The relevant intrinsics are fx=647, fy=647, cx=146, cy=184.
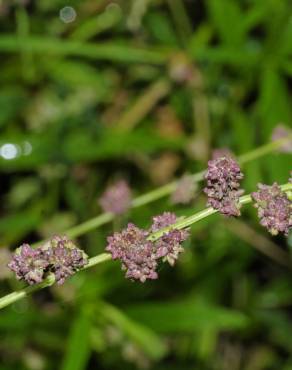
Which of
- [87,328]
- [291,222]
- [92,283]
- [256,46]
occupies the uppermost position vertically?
[256,46]

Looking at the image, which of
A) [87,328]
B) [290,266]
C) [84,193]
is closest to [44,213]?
[84,193]

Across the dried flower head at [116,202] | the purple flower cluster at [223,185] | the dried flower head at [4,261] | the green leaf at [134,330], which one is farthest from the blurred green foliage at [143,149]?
the purple flower cluster at [223,185]

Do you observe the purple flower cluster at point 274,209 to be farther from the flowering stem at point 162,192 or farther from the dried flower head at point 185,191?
the dried flower head at point 185,191

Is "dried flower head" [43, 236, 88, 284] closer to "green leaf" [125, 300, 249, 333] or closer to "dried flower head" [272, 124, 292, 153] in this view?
"dried flower head" [272, 124, 292, 153]

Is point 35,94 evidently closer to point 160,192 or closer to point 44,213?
point 44,213

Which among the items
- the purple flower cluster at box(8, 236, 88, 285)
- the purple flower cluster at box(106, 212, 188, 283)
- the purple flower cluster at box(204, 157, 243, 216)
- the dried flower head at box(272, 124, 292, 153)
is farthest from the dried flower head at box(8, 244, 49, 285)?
the dried flower head at box(272, 124, 292, 153)

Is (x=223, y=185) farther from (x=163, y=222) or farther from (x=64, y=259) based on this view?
(x=64, y=259)

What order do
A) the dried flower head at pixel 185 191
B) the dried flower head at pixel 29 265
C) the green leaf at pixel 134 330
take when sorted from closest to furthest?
1. the dried flower head at pixel 29 265
2. the dried flower head at pixel 185 191
3. the green leaf at pixel 134 330

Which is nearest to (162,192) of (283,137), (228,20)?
(283,137)
